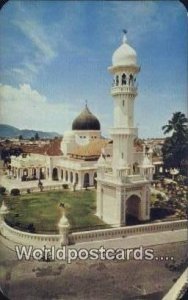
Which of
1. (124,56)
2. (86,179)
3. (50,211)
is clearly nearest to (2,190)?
(50,211)

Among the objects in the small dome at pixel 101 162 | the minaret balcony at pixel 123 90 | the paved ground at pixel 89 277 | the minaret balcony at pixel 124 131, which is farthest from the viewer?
the small dome at pixel 101 162

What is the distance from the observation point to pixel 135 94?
3219 millimetres

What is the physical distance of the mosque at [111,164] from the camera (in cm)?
330

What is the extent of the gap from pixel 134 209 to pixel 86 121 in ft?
2.32

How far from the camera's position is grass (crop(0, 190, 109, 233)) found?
325 centimetres

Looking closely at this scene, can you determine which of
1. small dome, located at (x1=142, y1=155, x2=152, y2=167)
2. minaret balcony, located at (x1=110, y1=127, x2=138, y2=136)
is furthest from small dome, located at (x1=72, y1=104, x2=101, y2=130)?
small dome, located at (x1=142, y1=155, x2=152, y2=167)

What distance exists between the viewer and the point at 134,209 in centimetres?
334

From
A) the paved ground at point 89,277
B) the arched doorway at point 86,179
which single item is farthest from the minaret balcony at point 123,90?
the paved ground at point 89,277

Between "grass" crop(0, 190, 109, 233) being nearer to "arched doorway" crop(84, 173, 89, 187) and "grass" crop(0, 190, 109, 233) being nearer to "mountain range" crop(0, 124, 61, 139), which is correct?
"arched doorway" crop(84, 173, 89, 187)

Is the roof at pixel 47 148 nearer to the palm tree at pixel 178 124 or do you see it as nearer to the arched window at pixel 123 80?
the arched window at pixel 123 80

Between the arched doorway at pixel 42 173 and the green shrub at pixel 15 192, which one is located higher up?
the arched doorway at pixel 42 173

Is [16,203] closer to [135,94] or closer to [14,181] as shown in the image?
[14,181]

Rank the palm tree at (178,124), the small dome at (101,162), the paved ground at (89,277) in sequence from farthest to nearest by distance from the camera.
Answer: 1. the small dome at (101,162)
2. the paved ground at (89,277)
3. the palm tree at (178,124)

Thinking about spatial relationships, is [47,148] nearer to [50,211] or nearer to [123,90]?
[50,211]
